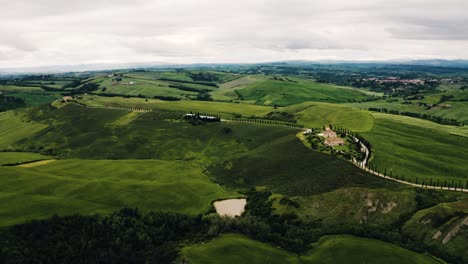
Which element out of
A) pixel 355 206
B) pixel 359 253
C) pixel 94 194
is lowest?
pixel 359 253

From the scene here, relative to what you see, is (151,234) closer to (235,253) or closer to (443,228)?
(235,253)

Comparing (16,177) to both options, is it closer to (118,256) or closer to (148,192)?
(148,192)

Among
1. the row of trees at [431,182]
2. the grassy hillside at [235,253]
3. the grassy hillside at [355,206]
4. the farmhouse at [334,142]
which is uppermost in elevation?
the farmhouse at [334,142]

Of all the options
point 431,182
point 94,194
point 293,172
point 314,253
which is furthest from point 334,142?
point 94,194

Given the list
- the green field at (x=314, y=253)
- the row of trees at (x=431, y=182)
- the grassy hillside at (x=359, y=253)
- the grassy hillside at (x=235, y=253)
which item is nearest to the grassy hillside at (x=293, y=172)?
the row of trees at (x=431, y=182)

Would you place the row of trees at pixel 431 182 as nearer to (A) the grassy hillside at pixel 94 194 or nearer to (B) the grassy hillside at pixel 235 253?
(A) the grassy hillside at pixel 94 194

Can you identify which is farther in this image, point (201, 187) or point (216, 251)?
point (201, 187)

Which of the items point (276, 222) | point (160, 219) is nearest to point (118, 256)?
point (160, 219)
